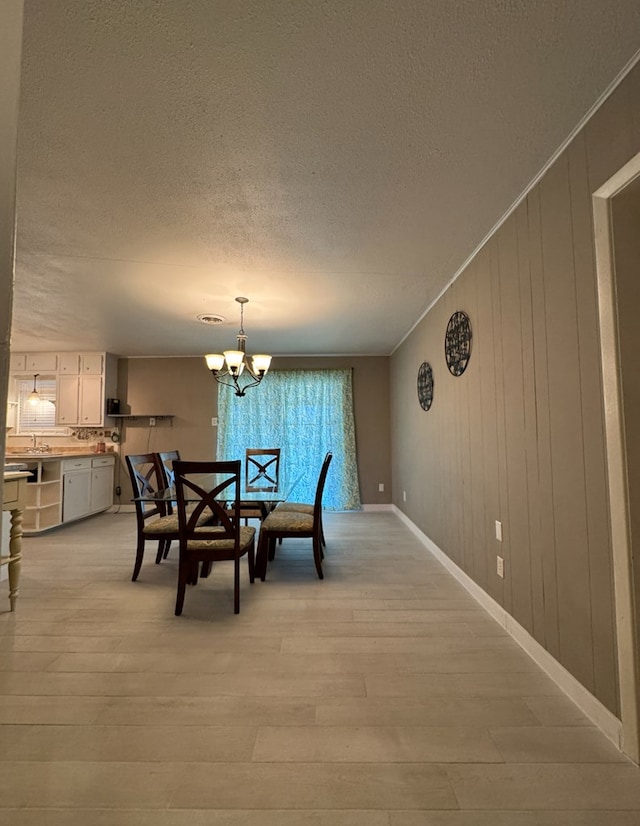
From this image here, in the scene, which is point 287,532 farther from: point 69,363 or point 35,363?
point 35,363

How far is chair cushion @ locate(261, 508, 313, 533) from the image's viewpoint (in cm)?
294

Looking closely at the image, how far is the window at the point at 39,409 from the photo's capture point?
5562 millimetres

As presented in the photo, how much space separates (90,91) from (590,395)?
86.3 inches

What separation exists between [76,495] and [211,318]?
115 inches

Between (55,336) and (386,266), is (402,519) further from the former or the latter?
(55,336)

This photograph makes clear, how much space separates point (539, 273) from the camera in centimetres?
183

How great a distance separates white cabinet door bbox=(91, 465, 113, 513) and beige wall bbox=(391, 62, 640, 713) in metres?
4.74

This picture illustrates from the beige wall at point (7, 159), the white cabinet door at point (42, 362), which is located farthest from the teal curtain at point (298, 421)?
the beige wall at point (7, 159)

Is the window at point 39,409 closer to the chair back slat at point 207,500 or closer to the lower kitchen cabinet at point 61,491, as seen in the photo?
the lower kitchen cabinet at point 61,491

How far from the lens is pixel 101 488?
5.34 metres

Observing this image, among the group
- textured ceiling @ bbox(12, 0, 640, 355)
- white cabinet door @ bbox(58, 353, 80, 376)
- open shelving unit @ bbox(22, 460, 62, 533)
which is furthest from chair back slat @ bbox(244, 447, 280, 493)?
white cabinet door @ bbox(58, 353, 80, 376)

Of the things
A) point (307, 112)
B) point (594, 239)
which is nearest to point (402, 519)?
point (594, 239)

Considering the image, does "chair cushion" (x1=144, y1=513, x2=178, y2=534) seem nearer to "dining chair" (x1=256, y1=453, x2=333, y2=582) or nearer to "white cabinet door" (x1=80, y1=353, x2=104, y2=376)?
"dining chair" (x1=256, y1=453, x2=333, y2=582)

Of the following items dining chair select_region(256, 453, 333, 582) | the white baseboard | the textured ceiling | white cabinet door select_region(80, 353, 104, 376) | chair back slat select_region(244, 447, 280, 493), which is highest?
the textured ceiling
